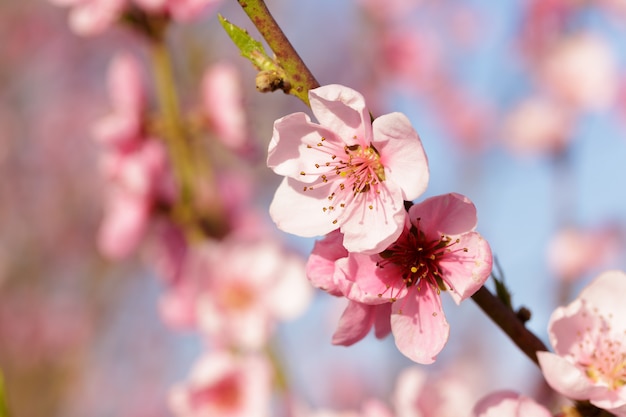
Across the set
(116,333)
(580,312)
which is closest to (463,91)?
(116,333)

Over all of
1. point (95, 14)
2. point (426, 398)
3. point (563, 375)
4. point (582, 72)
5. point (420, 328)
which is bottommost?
point (582, 72)

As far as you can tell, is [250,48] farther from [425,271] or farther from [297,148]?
[425,271]

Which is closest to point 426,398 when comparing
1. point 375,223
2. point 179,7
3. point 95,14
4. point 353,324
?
point 353,324

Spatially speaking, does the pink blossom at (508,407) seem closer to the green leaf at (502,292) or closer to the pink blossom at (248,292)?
the green leaf at (502,292)

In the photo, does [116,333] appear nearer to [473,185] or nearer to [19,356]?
[19,356]

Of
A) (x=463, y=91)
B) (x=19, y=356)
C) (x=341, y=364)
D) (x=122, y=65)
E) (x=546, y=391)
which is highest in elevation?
(x=122, y=65)

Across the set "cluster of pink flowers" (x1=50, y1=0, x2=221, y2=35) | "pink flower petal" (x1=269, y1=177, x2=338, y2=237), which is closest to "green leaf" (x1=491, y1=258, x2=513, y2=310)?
"pink flower petal" (x1=269, y1=177, x2=338, y2=237)
